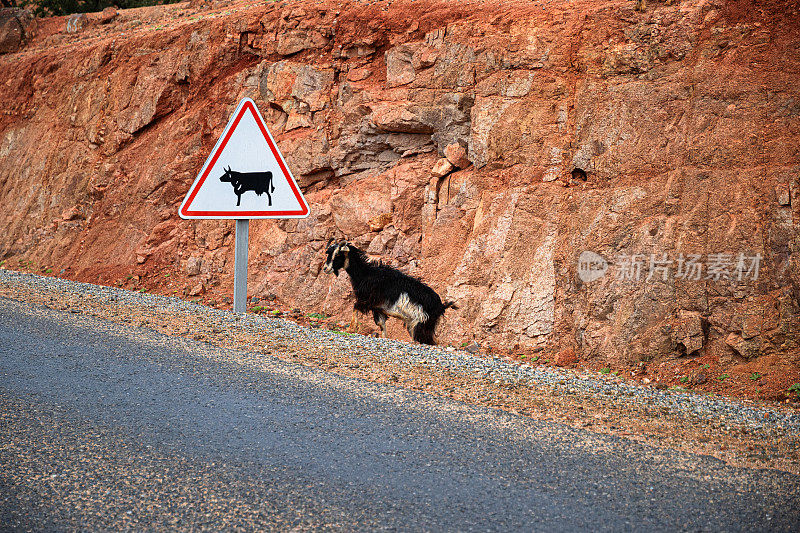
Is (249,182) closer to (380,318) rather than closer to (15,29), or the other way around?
(380,318)

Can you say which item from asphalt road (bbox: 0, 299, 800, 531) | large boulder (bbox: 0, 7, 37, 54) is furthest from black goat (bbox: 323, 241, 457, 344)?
large boulder (bbox: 0, 7, 37, 54)

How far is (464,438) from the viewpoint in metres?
4.23

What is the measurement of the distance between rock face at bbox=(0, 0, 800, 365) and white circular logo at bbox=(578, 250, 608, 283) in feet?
0.15

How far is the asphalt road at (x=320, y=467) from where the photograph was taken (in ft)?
10.5

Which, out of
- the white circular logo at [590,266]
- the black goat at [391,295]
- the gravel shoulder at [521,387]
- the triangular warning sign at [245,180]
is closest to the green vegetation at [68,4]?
the black goat at [391,295]

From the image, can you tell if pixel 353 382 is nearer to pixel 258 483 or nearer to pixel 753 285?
pixel 258 483

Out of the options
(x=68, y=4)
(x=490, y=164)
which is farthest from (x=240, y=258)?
(x=68, y=4)

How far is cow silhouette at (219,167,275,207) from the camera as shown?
738cm

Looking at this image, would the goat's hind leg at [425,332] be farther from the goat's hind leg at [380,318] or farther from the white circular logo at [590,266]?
the white circular logo at [590,266]

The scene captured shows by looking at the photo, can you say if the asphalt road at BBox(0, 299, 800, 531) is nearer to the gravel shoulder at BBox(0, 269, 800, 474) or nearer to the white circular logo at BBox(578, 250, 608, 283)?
the gravel shoulder at BBox(0, 269, 800, 474)

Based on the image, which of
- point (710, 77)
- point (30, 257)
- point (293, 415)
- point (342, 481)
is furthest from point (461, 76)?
point (30, 257)

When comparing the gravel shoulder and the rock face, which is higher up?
the rock face

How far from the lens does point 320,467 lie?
378 cm

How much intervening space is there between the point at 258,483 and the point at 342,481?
1.49 feet
